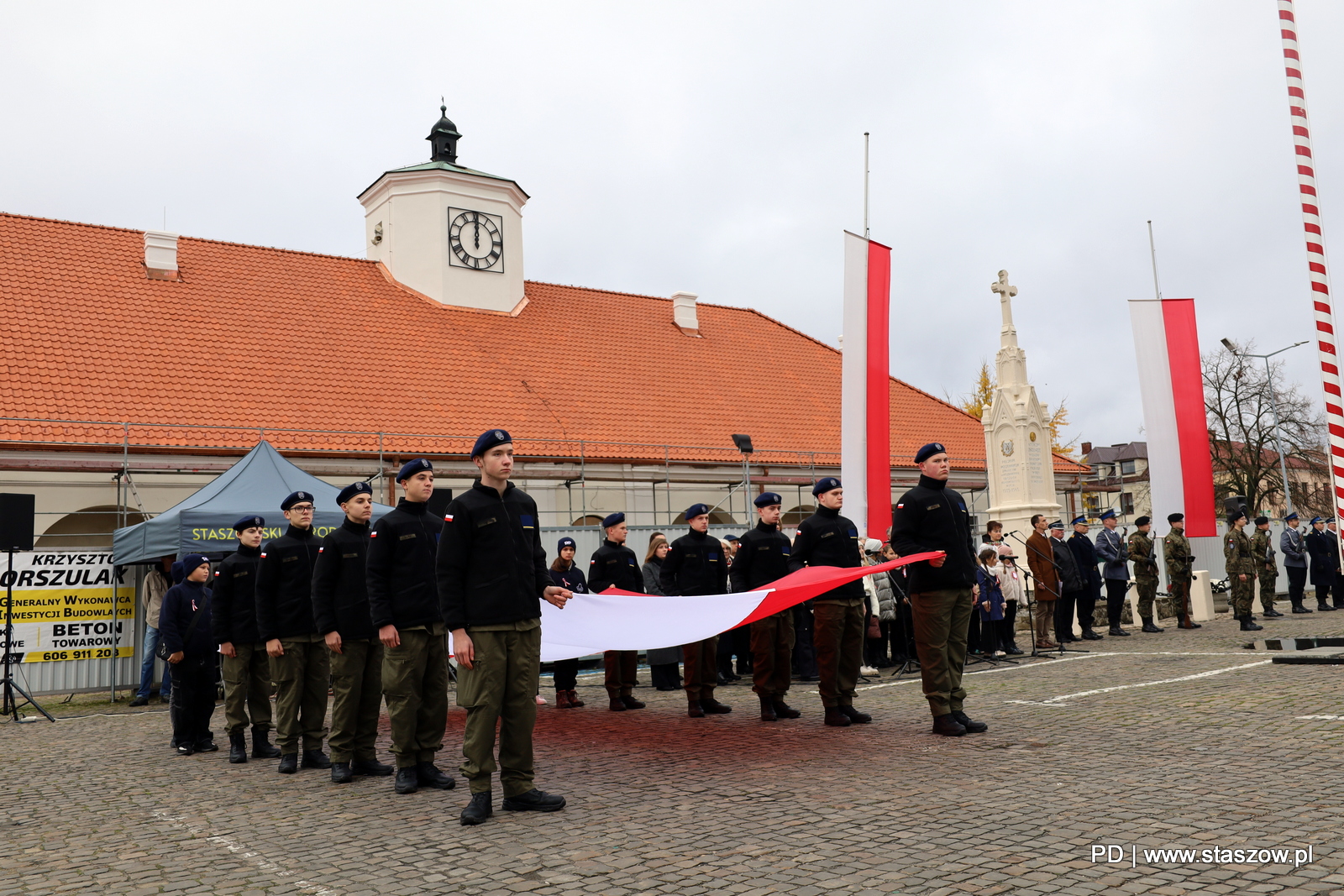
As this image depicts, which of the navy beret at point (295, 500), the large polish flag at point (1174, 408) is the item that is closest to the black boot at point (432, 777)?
the navy beret at point (295, 500)

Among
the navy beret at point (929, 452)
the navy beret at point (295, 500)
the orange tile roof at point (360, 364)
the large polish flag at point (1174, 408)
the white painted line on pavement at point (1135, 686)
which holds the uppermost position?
the orange tile roof at point (360, 364)

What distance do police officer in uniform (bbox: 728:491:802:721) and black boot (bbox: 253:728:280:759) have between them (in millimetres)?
3889

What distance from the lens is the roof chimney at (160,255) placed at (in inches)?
908

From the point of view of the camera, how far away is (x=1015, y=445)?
66.0ft

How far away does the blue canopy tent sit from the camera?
1279cm

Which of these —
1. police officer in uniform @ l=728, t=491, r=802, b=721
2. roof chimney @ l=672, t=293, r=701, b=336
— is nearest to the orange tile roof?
roof chimney @ l=672, t=293, r=701, b=336

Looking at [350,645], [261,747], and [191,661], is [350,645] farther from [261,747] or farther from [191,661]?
[191,661]

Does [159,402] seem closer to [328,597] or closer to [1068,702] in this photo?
[328,597]

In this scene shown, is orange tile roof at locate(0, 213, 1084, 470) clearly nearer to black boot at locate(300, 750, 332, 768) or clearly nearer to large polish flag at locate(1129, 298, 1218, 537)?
large polish flag at locate(1129, 298, 1218, 537)

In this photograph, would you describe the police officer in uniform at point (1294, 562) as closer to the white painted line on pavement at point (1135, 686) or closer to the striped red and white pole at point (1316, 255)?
the white painted line on pavement at point (1135, 686)

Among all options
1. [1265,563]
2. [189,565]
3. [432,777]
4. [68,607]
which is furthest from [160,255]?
[1265,563]

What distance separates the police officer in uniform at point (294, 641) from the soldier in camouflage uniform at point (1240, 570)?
1304 cm

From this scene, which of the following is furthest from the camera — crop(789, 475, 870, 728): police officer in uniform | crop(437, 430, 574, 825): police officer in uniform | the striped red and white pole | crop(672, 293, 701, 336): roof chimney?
crop(672, 293, 701, 336): roof chimney

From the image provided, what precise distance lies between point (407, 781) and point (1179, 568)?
13691 mm
